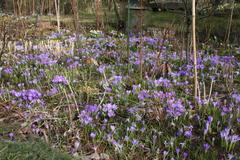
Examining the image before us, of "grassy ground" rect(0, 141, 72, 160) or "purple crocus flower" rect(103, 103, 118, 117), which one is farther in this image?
"purple crocus flower" rect(103, 103, 118, 117)

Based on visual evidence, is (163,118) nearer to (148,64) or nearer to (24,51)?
(148,64)

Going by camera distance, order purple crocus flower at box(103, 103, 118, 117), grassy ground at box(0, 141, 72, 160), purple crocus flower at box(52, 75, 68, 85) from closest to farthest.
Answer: grassy ground at box(0, 141, 72, 160), purple crocus flower at box(103, 103, 118, 117), purple crocus flower at box(52, 75, 68, 85)

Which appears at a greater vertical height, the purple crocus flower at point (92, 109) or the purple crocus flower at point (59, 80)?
the purple crocus flower at point (59, 80)

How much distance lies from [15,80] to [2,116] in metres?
0.86

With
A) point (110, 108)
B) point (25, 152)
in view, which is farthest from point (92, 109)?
point (25, 152)

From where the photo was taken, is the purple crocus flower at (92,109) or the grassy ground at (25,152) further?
the purple crocus flower at (92,109)

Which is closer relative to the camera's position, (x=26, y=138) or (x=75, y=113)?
(x=26, y=138)

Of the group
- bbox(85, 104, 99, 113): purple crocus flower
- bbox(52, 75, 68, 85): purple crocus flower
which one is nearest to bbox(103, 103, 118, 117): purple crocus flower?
bbox(85, 104, 99, 113): purple crocus flower

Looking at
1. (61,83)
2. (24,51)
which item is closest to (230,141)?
(61,83)

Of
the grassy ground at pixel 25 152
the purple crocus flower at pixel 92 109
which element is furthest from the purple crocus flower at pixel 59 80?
the grassy ground at pixel 25 152

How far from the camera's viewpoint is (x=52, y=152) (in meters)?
1.61

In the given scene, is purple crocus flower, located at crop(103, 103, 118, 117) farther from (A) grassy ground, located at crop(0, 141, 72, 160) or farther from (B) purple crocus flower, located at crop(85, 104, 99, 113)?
(A) grassy ground, located at crop(0, 141, 72, 160)

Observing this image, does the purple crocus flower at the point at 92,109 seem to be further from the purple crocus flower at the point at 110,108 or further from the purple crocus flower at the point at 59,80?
the purple crocus flower at the point at 59,80

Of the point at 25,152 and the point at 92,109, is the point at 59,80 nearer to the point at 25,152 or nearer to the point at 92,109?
the point at 92,109
